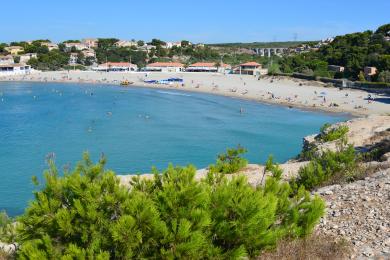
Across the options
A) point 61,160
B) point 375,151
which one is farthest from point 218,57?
point 375,151

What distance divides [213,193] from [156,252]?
1.10 m

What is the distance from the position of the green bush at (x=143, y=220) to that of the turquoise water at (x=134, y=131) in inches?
556

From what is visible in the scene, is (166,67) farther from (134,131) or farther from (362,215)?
(362,215)

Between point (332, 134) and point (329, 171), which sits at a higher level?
point (329, 171)

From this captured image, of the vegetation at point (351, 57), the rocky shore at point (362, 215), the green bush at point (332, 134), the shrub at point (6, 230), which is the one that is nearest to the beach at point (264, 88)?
the vegetation at point (351, 57)

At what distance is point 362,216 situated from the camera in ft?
26.9

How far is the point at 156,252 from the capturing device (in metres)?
5.39

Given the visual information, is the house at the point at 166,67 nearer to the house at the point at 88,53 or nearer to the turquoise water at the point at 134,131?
the house at the point at 88,53

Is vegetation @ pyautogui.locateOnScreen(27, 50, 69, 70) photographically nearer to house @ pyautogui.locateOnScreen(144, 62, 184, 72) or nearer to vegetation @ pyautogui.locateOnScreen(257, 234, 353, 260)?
house @ pyautogui.locateOnScreen(144, 62, 184, 72)

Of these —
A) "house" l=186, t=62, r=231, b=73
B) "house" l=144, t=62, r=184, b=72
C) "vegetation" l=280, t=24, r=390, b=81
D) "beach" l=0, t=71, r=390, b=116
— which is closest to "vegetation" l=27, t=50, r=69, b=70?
"beach" l=0, t=71, r=390, b=116

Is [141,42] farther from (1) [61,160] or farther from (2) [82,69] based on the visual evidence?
(1) [61,160]

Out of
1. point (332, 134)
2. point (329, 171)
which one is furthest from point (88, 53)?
point (329, 171)

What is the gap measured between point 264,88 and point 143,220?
69537mm

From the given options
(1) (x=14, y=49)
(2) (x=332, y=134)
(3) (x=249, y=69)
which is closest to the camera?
(2) (x=332, y=134)
